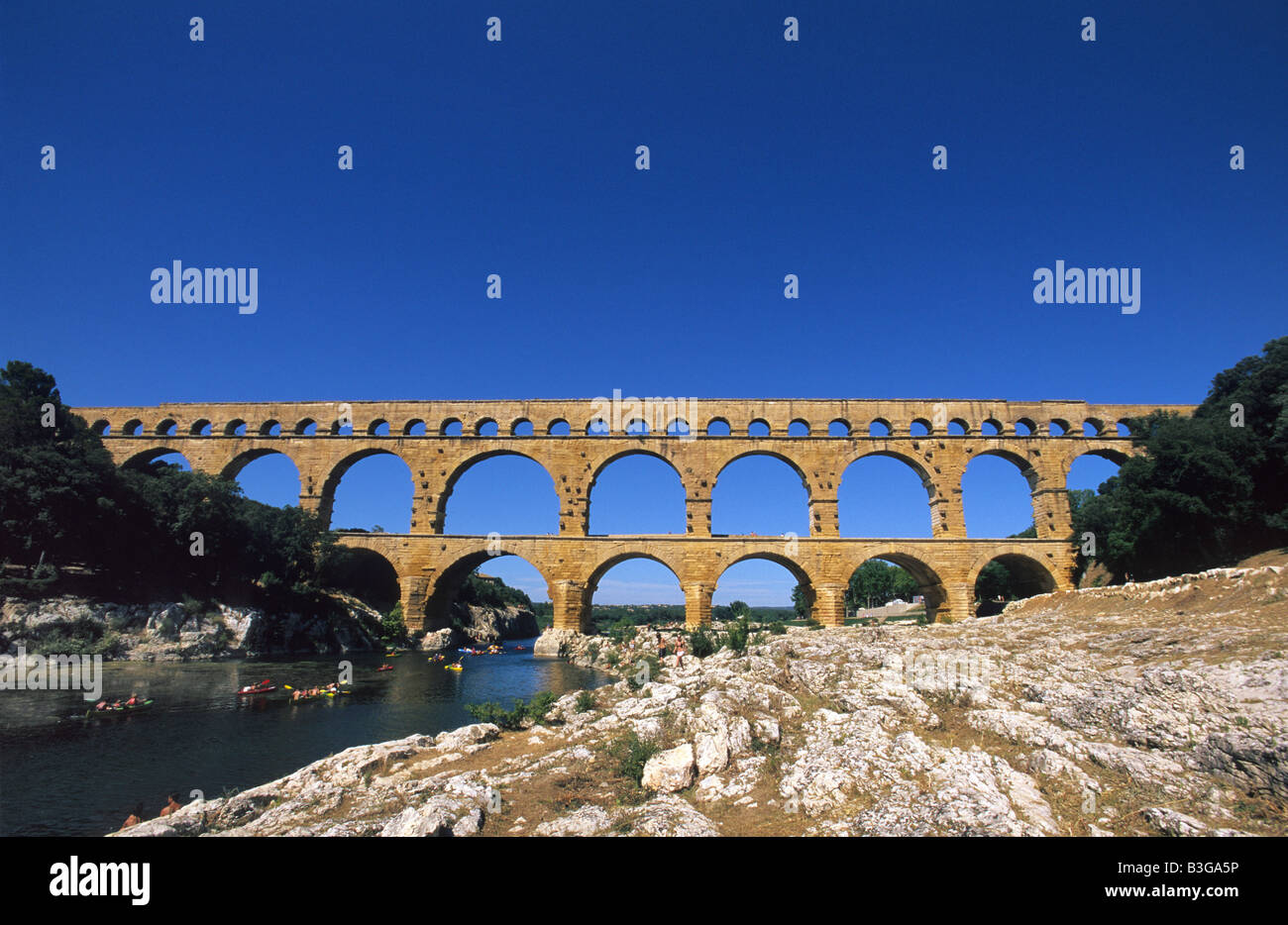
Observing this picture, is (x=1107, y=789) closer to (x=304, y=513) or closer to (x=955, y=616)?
(x=955, y=616)

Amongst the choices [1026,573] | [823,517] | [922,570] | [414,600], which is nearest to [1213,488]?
[1026,573]

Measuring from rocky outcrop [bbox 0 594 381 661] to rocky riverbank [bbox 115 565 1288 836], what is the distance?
772 inches

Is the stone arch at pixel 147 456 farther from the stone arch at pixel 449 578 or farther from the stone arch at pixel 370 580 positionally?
the stone arch at pixel 449 578

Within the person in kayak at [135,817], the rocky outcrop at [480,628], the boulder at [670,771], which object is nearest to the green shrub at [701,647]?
the boulder at [670,771]

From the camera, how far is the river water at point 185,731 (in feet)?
26.7

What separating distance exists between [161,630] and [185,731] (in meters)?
13.8

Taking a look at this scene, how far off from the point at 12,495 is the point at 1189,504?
42010mm

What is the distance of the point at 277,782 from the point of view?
705 cm

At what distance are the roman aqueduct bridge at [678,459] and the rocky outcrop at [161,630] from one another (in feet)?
15.7

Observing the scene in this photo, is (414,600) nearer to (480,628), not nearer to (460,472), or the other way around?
(460,472)

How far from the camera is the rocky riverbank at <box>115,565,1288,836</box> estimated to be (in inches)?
192

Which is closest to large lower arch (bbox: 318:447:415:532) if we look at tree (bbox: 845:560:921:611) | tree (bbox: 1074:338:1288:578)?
tree (bbox: 1074:338:1288:578)
